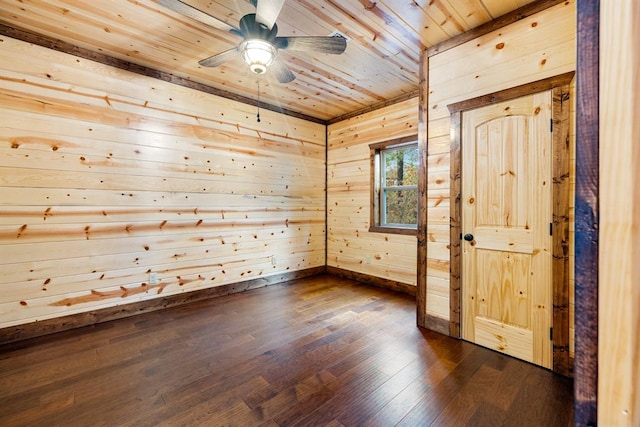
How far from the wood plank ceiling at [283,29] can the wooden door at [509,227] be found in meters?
0.86

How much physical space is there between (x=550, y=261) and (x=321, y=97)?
3.22m

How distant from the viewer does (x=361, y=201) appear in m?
4.53

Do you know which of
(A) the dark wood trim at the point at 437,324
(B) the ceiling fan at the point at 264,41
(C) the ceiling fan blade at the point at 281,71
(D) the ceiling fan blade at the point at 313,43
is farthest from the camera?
(A) the dark wood trim at the point at 437,324

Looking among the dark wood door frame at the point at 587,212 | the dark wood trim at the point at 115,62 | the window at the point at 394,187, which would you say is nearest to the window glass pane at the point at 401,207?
Answer: the window at the point at 394,187

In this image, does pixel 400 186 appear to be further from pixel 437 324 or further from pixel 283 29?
pixel 283 29

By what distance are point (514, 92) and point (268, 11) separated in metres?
1.93

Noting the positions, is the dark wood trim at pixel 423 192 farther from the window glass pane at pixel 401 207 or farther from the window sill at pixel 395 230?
the window glass pane at pixel 401 207

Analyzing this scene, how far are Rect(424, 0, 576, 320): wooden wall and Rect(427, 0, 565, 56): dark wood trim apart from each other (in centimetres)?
3

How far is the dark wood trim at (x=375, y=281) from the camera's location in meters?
3.93

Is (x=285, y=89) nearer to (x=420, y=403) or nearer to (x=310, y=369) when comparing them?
(x=310, y=369)

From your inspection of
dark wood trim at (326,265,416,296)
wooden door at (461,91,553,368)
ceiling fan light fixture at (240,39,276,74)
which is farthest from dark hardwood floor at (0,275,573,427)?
ceiling fan light fixture at (240,39,276,74)

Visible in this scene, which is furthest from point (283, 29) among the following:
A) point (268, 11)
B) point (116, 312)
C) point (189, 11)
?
point (116, 312)

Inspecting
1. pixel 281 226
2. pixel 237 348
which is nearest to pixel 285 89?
pixel 281 226

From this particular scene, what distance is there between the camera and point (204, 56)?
3.02 m
